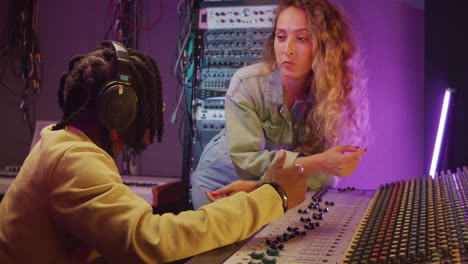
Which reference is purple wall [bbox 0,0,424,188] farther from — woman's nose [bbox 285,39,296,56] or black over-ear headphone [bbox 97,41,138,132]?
black over-ear headphone [bbox 97,41,138,132]

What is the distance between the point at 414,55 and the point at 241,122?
1924 mm

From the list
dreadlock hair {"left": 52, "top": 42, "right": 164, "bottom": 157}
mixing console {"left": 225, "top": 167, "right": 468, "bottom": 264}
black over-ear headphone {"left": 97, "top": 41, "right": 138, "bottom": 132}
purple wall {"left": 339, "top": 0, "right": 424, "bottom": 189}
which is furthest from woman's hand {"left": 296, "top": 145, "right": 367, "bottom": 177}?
purple wall {"left": 339, "top": 0, "right": 424, "bottom": 189}

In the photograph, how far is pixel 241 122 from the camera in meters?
1.94

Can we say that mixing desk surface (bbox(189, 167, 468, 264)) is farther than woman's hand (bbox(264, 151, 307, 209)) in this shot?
No

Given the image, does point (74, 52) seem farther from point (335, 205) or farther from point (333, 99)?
point (335, 205)

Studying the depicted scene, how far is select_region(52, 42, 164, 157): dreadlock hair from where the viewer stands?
3.80 feet

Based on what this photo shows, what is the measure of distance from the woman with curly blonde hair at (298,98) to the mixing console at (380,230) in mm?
409

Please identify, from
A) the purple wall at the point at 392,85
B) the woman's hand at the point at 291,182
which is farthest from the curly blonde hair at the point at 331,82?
the purple wall at the point at 392,85

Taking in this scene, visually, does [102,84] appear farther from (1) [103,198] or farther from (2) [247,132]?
(2) [247,132]

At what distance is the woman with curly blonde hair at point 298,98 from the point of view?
1.93 metres

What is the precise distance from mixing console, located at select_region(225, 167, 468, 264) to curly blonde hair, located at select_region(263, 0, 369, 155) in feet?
1.56

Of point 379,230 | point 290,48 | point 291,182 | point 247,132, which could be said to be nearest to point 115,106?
point 291,182

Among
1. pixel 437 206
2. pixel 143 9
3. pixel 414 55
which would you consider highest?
pixel 143 9

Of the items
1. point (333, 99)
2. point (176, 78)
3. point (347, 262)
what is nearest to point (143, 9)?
point (176, 78)
